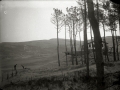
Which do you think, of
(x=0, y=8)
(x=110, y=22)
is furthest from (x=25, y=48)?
(x=0, y=8)

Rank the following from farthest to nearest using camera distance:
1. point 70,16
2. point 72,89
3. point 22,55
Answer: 1. point 22,55
2. point 70,16
3. point 72,89

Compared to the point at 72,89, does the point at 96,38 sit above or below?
above

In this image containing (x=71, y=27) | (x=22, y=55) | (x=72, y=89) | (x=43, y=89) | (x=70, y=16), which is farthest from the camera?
(x=22, y=55)

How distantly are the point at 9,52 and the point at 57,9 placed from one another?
94.2 feet

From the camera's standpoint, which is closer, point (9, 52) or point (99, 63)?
point (99, 63)

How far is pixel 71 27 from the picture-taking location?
82.6 ft

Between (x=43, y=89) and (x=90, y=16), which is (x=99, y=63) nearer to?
(x=90, y=16)

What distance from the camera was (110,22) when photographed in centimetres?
2030

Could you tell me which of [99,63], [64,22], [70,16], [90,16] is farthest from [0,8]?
[64,22]

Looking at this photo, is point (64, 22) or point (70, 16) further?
point (64, 22)

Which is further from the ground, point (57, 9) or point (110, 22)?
point (57, 9)

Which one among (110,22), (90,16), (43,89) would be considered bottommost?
(43,89)

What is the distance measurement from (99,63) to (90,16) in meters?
1.81

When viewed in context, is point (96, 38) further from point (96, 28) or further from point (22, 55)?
point (22, 55)
